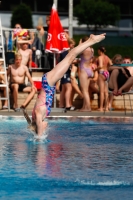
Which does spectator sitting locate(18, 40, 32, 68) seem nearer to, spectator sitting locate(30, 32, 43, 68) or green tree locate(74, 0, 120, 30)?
spectator sitting locate(30, 32, 43, 68)

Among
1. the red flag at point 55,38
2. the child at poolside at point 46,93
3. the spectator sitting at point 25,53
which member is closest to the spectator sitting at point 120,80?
the red flag at point 55,38

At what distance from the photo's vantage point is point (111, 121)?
1434 cm

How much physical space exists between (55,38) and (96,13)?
4014 centimetres

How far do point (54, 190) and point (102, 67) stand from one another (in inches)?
475

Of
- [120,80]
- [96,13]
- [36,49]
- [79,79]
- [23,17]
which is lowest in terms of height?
[96,13]

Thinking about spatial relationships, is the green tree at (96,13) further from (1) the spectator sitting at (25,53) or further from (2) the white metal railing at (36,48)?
(1) the spectator sitting at (25,53)

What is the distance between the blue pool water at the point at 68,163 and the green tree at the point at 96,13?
4367cm

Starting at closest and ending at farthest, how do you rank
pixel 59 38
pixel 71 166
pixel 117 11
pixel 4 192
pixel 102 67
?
pixel 4 192
pixel 71 166
pixel 59 38
pixel 102 67
pixel 117 11

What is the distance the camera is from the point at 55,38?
56.6ft

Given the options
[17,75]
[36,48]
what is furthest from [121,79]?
[36,48]

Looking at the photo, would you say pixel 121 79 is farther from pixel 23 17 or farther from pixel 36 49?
pixel 23 17

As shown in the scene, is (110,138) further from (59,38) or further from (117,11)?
(117,11)

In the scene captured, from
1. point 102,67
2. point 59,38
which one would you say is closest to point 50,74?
point 59,38

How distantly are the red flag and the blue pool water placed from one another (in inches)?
166
